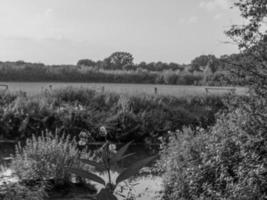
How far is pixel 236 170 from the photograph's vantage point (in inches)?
137

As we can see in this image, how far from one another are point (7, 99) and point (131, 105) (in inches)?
171

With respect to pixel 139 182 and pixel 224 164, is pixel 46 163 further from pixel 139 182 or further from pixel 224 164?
pixel 224 164

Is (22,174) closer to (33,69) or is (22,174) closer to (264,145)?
(264,145)

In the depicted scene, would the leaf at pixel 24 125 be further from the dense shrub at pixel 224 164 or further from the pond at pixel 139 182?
the dense shrub at pixel 224 164

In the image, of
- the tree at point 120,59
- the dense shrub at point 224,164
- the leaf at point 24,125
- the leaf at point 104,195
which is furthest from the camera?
the tree at point 120,59

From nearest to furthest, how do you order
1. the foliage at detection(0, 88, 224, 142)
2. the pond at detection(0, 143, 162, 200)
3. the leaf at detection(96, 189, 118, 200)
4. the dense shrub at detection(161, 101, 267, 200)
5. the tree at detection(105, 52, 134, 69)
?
the leaf at detection(96, 189, 118, 200) → the dense shrub at detection(161, 101, 267, 200) → the pond at detection(0, 143, 162, 200) → the foliage at detection(0, 88, 224, 142) → the tree at detection(105, 52, 134, 69)

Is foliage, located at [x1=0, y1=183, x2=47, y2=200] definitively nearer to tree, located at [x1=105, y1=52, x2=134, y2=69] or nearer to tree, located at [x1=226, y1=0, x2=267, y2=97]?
tree, located at [x1=226, y1=0, x2=267, y2=97]

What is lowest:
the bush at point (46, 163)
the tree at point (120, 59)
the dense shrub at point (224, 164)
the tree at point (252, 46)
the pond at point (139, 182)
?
the pond at point (139, 182)

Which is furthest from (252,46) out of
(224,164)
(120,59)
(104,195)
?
(120,59)

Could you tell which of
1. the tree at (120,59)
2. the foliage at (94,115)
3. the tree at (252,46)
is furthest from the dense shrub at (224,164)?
the tree at (120,59)

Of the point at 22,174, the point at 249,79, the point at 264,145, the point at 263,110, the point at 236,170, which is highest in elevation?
the point at 249,79

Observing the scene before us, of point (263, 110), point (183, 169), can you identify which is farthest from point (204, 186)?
point (263, 110)

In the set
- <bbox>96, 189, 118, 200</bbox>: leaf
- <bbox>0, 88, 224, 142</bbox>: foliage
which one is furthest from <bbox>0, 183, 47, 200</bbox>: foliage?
<bbox>0, 88, 224, 142</bbox>: foliage

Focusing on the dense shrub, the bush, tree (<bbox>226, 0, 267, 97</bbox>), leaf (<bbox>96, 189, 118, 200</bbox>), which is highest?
tree (<bbox>226, 0, 267, 97</bbox>)
